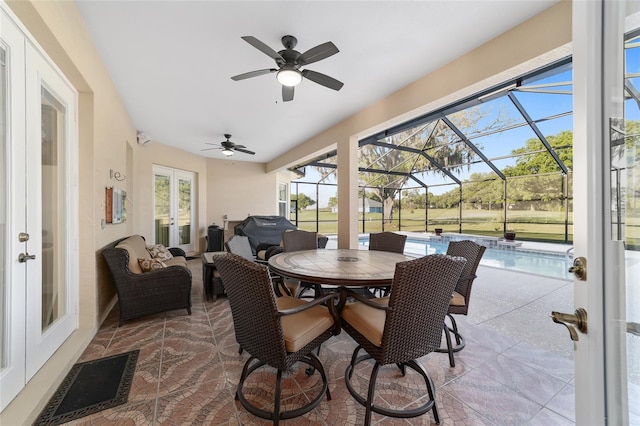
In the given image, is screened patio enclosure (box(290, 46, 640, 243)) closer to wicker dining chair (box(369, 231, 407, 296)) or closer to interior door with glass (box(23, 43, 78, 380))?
wicker dining chair (box(369, 231, 407, 296))

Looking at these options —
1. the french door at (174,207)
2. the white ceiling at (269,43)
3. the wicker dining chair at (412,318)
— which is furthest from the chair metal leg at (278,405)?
the french door at (174,207)

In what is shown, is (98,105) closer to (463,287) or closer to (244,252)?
(244,252)

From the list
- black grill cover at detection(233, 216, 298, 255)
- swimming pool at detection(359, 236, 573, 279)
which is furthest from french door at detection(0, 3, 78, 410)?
swimming pool at detection(359, 236, 573, 279)

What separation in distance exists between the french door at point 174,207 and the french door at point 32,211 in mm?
4218

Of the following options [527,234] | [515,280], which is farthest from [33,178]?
[527,234]

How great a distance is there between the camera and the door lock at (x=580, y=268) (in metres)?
0.74

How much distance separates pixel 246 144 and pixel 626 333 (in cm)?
632

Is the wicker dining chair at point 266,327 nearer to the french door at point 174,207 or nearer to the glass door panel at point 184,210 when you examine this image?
the french door at point 174,207

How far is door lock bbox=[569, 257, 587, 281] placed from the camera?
737 millimetres

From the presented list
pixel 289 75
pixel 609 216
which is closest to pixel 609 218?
pixel 609 216

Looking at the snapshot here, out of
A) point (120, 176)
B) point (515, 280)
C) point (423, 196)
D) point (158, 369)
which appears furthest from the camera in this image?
point (423, 196)

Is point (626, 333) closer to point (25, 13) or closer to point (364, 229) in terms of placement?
point (25, 13)

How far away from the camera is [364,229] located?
1116cm

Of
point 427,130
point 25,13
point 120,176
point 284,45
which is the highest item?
point 427,130
